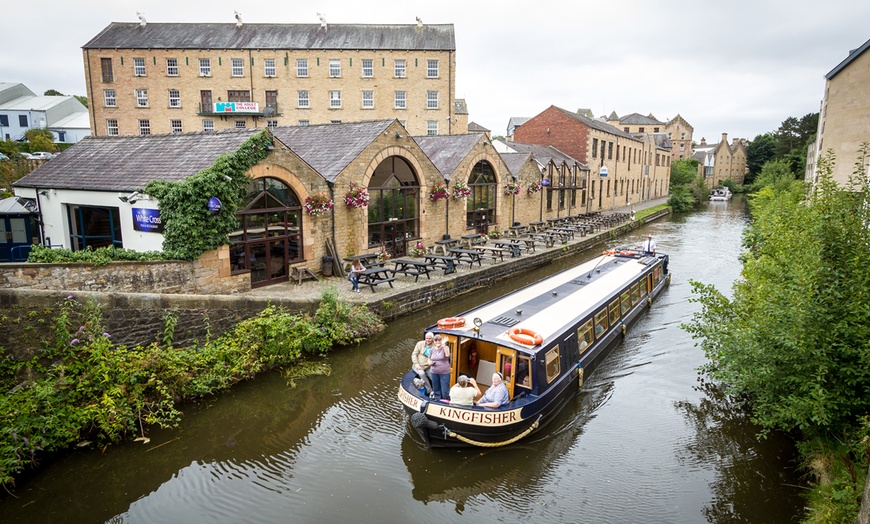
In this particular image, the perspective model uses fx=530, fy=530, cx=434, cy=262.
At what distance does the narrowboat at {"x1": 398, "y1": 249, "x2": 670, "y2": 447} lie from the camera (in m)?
7.38

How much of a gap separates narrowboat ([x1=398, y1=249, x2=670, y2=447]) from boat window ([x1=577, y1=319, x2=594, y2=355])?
0.02 meters

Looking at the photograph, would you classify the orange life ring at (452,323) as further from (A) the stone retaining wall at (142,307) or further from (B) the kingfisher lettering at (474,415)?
(A) the stone retaining wall at (142,307)

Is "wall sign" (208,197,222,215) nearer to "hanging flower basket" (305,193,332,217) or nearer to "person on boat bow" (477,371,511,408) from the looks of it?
"hanging flower basket" (305,193,332,217)

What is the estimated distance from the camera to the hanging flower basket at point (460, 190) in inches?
806

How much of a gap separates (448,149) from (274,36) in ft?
69.1

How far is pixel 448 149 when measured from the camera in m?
22.7

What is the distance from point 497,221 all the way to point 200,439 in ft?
59.7

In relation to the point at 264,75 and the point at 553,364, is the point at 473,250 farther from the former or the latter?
the point at 264,75

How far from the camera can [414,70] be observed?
36.7 metres

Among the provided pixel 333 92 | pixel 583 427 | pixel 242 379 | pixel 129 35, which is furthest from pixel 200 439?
pixel 129 35

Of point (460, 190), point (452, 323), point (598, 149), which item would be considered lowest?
point (452, 323)

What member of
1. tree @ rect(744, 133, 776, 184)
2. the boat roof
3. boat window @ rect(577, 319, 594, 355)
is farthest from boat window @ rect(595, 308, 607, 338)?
tree @ rect(744, 133, 776, 184)

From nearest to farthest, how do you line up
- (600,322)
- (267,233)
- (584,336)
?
(584,336), (600,322), (267,233)

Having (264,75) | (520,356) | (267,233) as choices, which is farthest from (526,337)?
(264,75)
